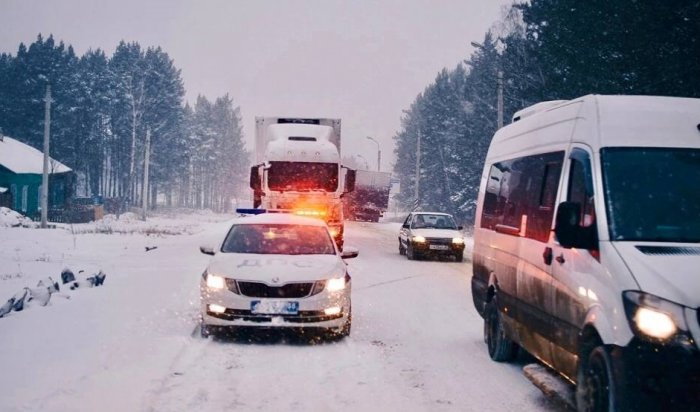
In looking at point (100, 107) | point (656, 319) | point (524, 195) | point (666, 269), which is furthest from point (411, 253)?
point (100, 107)

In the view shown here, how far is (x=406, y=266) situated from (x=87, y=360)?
544 inches

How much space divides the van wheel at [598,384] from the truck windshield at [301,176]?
1733 centimetres

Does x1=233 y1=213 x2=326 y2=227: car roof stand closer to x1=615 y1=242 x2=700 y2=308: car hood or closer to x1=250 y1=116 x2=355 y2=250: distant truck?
x1=615 y1=242 x2=700 y2=308: car hood

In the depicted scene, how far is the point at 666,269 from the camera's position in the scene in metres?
4.45

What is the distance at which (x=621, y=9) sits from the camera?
24.1 metres

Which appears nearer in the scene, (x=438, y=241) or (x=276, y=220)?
(x=276, y=220)

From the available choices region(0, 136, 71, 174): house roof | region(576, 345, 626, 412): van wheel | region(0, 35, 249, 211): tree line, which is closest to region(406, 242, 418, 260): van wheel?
region(576, 345, 626, 412): van wheel

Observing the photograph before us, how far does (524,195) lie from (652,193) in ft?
6.36

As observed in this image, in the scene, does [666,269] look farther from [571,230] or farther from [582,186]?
[582,186]

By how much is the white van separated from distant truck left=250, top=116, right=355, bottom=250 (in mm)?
14973

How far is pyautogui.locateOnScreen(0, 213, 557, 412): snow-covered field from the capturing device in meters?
6.14

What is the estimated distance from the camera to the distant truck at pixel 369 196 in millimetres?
62062

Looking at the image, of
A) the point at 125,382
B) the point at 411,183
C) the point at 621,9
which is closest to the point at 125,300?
the point at 125,382

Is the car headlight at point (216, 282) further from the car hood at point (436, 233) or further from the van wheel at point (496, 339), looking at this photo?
the car hood at point (436, 233)
